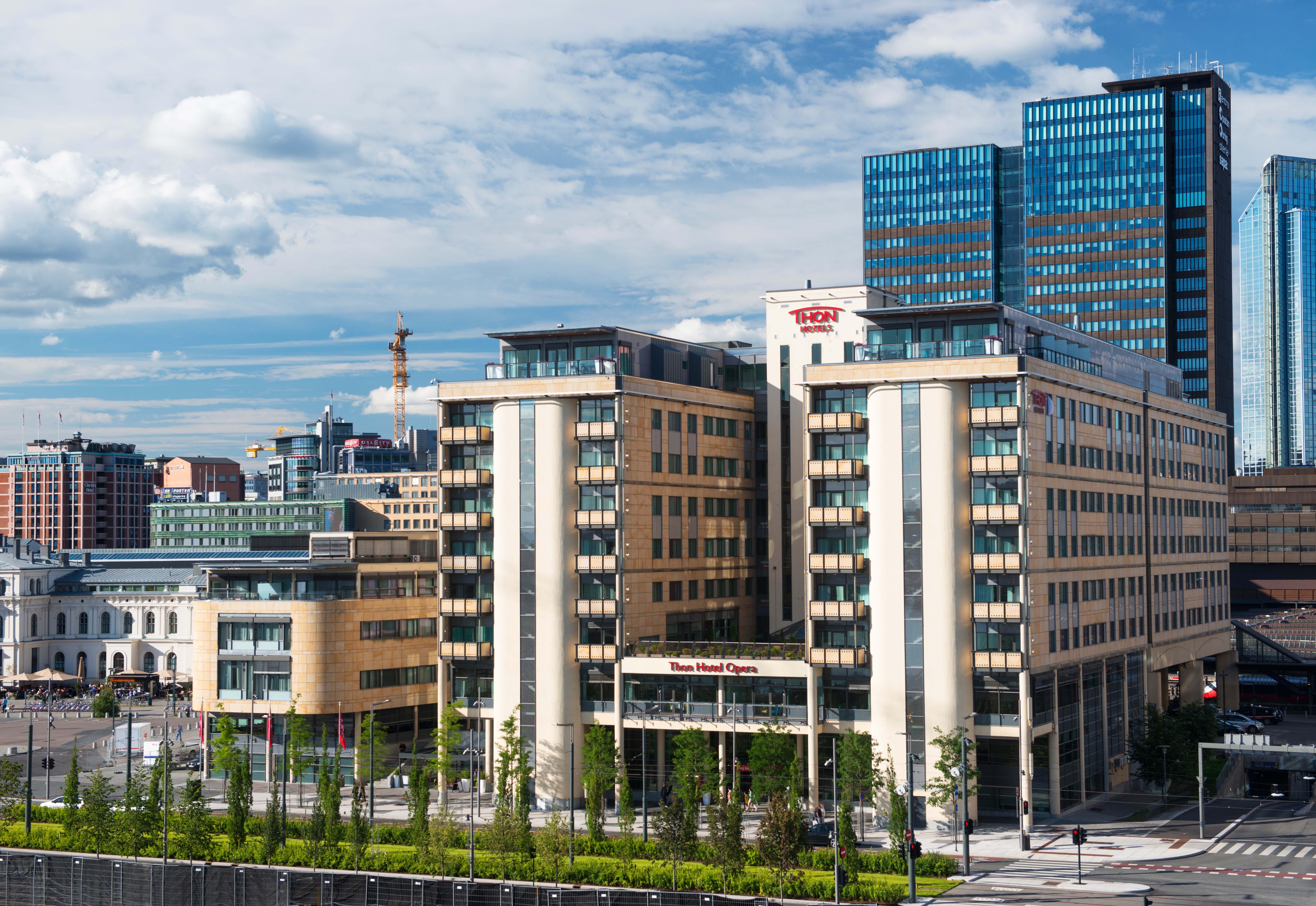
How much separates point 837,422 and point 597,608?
69.3 feet

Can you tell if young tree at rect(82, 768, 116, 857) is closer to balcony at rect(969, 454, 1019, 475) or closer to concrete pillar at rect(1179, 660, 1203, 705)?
balcony at rect(969, 454, 1019, 475)

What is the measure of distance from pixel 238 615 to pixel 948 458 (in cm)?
5530

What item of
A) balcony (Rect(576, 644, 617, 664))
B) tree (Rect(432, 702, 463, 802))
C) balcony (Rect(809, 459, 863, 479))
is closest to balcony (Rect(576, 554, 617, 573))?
balcony (Rect(576, 644, 617, 664))

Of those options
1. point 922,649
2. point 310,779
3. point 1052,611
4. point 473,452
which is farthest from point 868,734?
point 310,779

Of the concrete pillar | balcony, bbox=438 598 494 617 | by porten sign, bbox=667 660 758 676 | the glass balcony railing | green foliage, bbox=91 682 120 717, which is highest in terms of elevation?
the glass balcony railing

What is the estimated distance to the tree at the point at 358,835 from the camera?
81625 millimetres

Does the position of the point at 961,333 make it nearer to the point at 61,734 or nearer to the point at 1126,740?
the point at 1126,740

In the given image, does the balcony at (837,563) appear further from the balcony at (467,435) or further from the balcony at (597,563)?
the balcony at (467,435)

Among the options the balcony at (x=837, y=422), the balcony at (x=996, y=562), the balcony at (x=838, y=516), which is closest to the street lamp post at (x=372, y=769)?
the balcony at (x=838, y=516)

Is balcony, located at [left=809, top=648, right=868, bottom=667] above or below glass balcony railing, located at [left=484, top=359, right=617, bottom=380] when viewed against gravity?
below

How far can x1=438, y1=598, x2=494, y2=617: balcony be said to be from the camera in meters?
108

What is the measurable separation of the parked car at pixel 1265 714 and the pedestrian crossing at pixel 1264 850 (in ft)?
201

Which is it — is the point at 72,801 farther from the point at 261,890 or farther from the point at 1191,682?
the point at 1191,682

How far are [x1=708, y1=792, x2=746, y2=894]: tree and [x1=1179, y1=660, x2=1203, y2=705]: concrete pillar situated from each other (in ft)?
239
